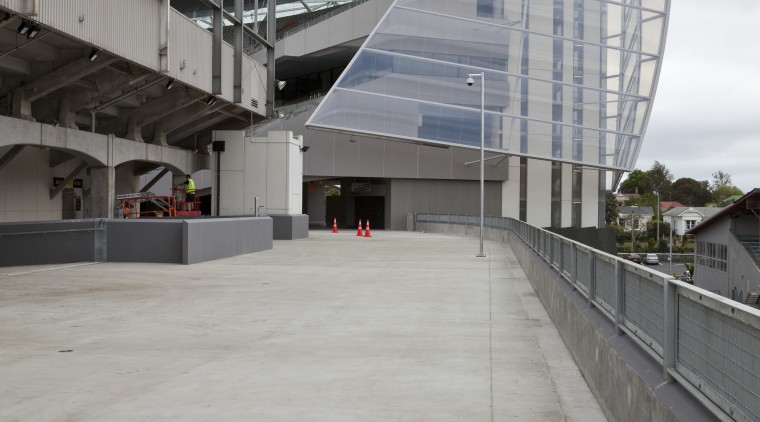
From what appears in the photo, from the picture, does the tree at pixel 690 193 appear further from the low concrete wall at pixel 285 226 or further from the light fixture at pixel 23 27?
the light fixture at pixel 23 27

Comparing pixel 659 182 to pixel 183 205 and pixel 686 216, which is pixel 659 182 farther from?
pixel 183 205

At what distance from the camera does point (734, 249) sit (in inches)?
2010

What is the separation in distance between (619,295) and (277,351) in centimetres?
432

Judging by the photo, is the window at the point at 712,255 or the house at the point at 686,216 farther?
the house at the point at 686,216

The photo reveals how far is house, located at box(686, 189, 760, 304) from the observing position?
4716 cm

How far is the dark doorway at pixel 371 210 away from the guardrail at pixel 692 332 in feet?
187

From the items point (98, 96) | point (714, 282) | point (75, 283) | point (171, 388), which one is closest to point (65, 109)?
point (98, 96)

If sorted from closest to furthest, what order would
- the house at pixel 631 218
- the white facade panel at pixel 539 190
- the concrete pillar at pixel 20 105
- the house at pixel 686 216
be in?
the concrete pillar at pixel 20 105
the white facade panel at pixel 539 190
the house at pixel 686 216
the house at pixel 631 218

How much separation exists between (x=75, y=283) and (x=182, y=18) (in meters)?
15.1

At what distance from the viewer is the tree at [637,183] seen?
18200cm

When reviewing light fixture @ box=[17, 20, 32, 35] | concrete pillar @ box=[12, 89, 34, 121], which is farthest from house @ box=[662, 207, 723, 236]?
light fixture @ box=[17, 20, 32, 35]

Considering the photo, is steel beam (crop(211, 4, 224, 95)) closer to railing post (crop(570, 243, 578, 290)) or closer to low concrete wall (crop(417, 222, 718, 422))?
low concrete wall (crop(417, 222, 718, 422))

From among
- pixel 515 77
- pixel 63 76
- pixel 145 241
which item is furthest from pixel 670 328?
pixel 515 77

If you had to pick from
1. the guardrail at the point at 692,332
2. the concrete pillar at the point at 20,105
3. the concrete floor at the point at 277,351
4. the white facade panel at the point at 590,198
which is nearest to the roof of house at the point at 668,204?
the white facade panel at the point at 590,198
